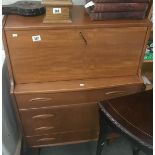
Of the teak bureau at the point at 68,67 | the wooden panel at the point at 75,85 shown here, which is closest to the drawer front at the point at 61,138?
the teak bureau at the point at 68,67

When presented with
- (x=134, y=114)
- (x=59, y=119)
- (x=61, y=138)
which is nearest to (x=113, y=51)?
(x=134, y=114)

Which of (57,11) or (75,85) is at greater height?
(57,11)

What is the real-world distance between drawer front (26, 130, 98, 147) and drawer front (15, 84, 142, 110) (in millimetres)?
317

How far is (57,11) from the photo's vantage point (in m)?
1.09

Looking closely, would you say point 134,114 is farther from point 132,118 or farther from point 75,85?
point 75,85

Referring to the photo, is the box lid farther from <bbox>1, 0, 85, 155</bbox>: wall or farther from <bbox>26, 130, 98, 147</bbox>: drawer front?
<bbox>26, 130, 98, 147</bbox>: drawer front

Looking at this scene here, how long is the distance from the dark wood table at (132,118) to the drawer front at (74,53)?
24cm

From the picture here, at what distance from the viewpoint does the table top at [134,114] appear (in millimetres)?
1018

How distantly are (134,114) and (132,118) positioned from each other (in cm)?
4

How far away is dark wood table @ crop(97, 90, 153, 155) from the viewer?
1.01 m

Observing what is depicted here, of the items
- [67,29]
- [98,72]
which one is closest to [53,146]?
[98,72]

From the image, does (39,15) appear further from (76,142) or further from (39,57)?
(76,142)

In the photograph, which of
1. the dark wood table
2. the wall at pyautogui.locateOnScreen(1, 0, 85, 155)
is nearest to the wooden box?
the wall at pyautogui.locateOnScreen(1, 0, 85, 155)

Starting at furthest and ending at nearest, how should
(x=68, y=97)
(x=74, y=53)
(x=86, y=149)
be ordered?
1. (x=86, y=149)
2. (x=68, y=97)
3. (x=74, y=53)
